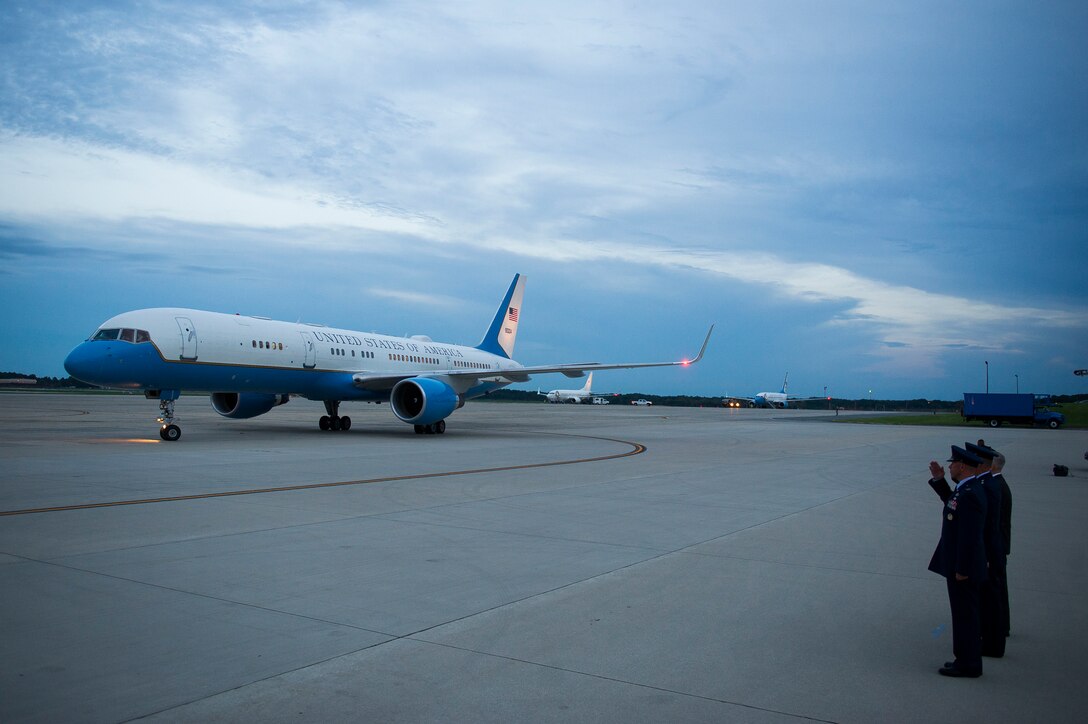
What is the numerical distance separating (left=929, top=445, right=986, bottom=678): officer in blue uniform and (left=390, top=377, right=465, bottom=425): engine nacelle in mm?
20439

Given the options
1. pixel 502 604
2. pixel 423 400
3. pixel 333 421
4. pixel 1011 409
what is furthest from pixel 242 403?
pixel 1011 409

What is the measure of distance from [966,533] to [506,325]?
34.8 meters

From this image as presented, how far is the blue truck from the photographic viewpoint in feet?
156

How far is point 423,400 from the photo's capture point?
24.6 meters

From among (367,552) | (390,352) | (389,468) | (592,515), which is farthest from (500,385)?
(367,552)

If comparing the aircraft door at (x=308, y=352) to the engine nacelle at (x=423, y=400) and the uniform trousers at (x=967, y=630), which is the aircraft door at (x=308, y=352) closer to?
the engine nacelle at (x=423, y=400)

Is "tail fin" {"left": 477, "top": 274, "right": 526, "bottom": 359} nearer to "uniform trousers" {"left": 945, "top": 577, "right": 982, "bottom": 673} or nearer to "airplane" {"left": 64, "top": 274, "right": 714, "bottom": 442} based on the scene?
"airplane" {"left": 64, "top": 274, "right": 714, "bottom": 442}

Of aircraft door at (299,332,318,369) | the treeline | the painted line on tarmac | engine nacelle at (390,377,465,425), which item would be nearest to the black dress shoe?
the painted line on tarmac

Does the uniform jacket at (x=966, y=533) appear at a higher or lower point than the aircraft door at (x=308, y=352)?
lower

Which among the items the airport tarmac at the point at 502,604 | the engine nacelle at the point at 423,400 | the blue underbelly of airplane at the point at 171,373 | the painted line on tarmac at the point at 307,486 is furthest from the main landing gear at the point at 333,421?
the airport tarmac at the point at 502,604

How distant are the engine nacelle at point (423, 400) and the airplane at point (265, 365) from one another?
0.03 m

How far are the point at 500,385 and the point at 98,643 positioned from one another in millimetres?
30622

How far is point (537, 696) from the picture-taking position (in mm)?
4109

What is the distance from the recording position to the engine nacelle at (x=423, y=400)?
80.5 ft
